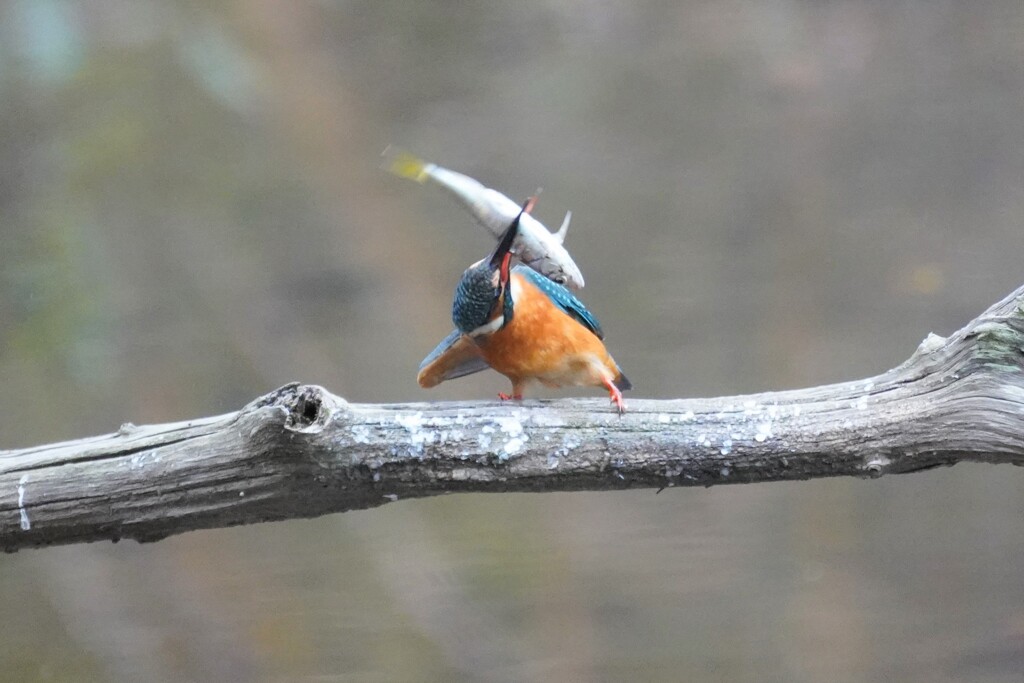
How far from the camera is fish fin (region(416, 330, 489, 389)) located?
1548 millimetres

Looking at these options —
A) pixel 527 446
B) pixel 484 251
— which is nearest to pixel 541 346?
pixel 527 446

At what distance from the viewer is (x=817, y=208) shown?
2.55 m

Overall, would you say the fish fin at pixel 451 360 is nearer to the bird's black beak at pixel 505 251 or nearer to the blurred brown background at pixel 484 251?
the bird's black beak at pixel 505 251

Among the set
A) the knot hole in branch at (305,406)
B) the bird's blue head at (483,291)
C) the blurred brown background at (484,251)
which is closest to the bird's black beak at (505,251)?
the bird's blue head at (483,291)

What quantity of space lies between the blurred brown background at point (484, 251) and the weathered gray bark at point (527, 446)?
46.4 inches

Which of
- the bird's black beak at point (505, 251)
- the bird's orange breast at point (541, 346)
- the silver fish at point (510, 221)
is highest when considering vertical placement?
the silver fish at point (510, 221)

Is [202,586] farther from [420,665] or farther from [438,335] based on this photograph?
[438,335]

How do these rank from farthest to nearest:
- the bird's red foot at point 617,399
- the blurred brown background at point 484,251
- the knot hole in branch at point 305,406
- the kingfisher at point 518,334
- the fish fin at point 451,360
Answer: the blurred brown background at point 484,251, the fish fin at point 451,360, the kingfisher at point 518,334, the bird's red foot at point 617,399, the knot hole in branch at point 305,406

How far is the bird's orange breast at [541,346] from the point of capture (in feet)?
4.91

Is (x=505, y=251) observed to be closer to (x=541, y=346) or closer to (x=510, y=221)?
(x=510, y=221)

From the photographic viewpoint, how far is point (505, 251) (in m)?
1.39

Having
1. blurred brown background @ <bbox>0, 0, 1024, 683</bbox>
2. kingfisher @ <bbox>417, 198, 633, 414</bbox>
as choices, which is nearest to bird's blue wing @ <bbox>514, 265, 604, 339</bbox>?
kingfisher @ <bbox>417, 198, 633, 414</bbox>

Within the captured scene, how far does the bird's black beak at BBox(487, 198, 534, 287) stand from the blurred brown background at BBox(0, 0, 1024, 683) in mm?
1161

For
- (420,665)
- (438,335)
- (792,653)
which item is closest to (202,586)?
(420,665)
